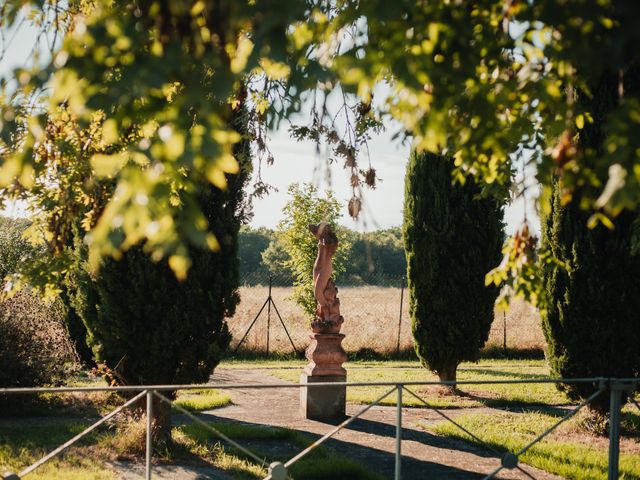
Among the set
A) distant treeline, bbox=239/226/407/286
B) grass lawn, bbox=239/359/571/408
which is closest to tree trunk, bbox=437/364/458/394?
grass lawn, bbox=239/359/571/408

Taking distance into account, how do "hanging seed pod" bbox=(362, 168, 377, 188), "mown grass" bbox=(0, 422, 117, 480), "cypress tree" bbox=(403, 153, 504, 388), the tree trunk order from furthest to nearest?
the tree trunk, "cypress tree" bbox=(403, 153, 504, 388), "mown grass" bbox=(0, 422, 117, 480), "hanging seed pod" bbox=(362, 168, 377, 188)

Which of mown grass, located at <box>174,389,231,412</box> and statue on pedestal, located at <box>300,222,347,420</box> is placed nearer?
statue on pedestal, located at <box>300,222,347,420</box>

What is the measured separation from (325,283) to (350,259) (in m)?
11.8

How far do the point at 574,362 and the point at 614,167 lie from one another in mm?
6930

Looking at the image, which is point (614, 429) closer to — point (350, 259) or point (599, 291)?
point (599, 291)

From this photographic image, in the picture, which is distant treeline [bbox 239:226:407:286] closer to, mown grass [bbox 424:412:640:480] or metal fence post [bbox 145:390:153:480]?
mown grass [bbox 424:412:640:480]

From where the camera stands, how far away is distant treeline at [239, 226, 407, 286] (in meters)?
20.1

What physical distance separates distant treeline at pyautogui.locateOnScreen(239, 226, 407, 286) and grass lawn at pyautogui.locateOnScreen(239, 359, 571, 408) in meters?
2.35

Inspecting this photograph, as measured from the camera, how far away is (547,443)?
27.3ft

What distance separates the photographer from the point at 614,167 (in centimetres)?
248

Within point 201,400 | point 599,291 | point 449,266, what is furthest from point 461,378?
point 599,291

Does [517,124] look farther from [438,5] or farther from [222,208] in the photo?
[222,208]

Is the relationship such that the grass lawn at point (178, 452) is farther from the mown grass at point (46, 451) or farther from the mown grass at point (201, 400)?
the mown grass at point (201, 400)

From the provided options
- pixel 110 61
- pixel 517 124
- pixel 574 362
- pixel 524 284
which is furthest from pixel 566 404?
pixel 110 61
